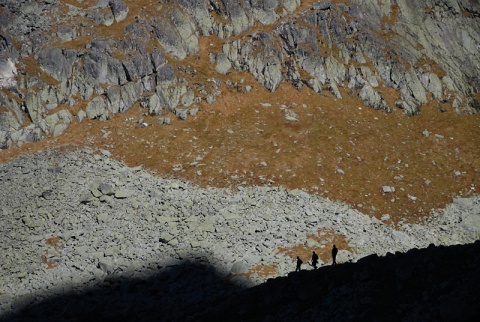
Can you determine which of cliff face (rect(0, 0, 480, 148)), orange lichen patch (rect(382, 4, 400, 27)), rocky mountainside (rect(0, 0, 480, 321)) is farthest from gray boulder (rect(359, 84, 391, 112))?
orange lichen patch (rect(382, 4, 400, 27))

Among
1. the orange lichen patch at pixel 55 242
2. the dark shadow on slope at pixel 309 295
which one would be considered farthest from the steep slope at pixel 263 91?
the dark shadow on slope at pixel 309 295

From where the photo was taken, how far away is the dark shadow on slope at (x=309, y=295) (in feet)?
49.1

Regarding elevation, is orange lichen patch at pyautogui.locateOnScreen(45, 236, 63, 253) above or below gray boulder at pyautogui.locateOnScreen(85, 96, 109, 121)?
below

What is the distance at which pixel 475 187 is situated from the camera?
1337 inches

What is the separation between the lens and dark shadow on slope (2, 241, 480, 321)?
49.1ft

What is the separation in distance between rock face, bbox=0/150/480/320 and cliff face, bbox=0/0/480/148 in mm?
8233

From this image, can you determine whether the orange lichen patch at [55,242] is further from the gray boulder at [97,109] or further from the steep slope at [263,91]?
the gray boulder at [97,109]

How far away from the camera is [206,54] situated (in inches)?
1729

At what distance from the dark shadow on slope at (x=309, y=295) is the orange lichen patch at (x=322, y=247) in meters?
4.84

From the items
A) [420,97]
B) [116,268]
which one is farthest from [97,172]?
[420,97]

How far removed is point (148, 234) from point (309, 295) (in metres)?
12.8

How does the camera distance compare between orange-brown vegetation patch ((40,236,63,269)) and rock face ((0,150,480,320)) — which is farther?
orange-brown vegetation patch ((40,236,63,269))

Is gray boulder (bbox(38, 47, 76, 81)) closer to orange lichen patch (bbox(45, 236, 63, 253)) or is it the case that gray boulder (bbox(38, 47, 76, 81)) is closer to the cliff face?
the cliff face

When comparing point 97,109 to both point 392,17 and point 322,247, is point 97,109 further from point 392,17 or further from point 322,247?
point 392,17
